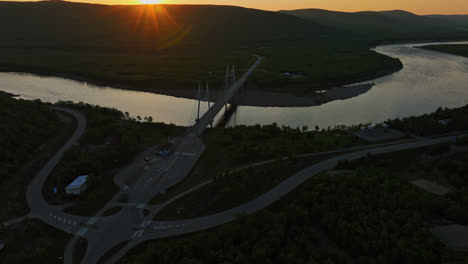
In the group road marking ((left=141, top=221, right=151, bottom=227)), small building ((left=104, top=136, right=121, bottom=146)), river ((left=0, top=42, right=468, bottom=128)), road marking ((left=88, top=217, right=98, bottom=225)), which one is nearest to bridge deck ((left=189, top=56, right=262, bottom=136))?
river ((left=0, top=42, right=468, bottom=128))

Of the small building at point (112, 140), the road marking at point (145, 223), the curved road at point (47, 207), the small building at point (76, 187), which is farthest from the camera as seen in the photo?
the small building at point (112, 140)

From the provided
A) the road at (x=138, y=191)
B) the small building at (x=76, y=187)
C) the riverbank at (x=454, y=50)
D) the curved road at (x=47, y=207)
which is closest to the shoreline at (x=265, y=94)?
the road at (x=138, y=191)

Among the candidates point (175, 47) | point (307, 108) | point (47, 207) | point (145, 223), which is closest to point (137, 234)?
point (145, 223)

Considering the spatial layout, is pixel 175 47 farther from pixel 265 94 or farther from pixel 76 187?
pixel 76 187

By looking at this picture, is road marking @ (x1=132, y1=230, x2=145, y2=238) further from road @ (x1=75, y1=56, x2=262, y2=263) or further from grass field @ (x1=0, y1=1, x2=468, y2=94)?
grass field @ (x1=0, y1=1, x2=468, y2=94)

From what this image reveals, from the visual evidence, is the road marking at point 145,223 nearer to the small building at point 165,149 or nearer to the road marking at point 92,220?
the road marking at point 92,220

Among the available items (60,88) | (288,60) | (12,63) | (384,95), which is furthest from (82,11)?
(384,95)

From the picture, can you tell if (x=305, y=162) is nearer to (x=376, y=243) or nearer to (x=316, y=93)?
(x=376, y=243)
